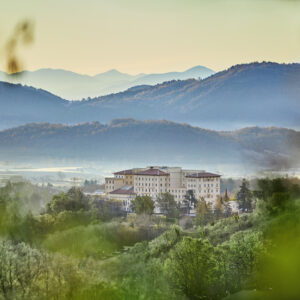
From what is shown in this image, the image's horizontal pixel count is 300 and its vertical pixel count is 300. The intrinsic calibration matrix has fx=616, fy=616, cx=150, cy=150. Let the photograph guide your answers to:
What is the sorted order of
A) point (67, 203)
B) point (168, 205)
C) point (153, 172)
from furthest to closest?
point (153, 172), point (168, 205), point (67, 203)

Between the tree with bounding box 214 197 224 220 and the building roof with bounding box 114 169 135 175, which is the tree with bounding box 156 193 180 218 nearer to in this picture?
A: the tree with bounding box 214 197 224 220

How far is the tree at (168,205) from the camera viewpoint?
12.2m

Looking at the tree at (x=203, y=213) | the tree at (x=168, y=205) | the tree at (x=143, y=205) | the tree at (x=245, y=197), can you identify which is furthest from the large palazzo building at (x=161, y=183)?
the tree at (x=245, y=197)

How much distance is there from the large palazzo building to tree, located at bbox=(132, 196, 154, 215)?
383 millimetres

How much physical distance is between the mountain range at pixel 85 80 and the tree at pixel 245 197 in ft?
14.2

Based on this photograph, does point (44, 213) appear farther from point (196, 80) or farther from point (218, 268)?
point (196, 80)

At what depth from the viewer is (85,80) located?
15.6 m

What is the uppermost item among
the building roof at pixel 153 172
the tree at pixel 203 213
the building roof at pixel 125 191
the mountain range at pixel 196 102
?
the mountain range at pixel 196 102

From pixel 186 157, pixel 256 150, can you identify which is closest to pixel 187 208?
pixel 256 150

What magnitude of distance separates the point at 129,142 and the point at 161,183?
381 cm

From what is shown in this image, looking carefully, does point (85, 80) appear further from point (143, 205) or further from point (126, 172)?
point (143, 205)

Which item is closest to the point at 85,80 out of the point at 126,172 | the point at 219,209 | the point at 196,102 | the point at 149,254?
the point at 126,172

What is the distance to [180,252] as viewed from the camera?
24.0 ft

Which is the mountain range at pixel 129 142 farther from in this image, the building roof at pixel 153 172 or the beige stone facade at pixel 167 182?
the building roof at pixel 153 172
